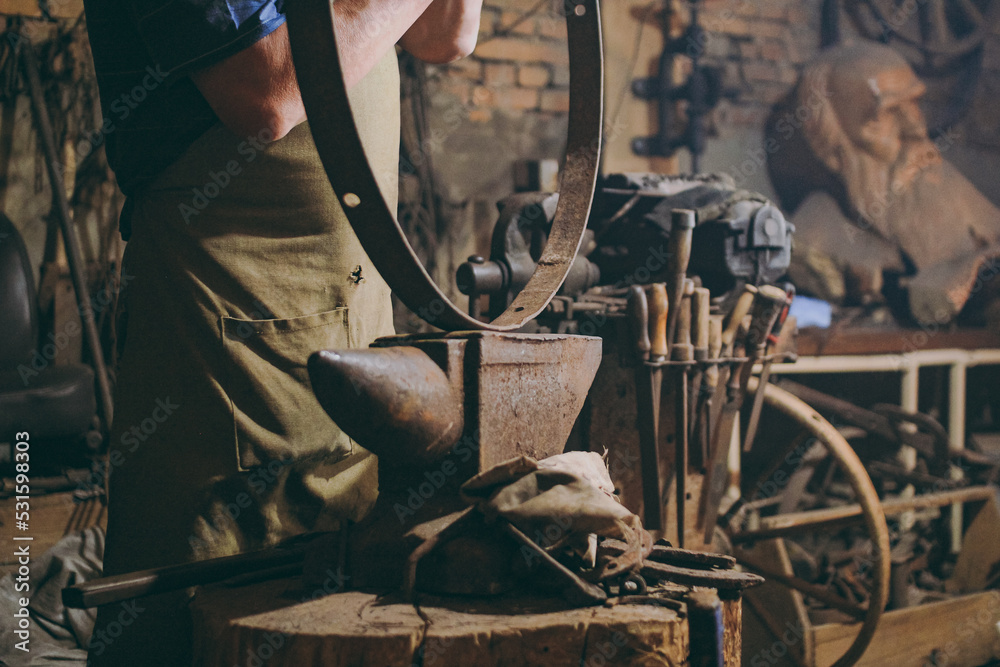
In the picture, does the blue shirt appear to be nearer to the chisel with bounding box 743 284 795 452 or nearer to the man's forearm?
the man's forearm

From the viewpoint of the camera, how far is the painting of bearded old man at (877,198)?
13.2 ft

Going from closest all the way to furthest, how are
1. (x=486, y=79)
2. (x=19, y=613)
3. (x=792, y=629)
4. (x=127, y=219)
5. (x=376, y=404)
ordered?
1. (x=376, y=404)
2. (x=127, y=219)
3. (x=19, y=613)
4. (x=792, y=629)
5. (x=486, y=79)

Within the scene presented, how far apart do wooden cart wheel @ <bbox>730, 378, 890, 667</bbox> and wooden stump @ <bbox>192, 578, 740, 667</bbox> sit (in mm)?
1561

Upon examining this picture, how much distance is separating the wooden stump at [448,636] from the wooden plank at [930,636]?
182cm

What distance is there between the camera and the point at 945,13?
15.5 feet

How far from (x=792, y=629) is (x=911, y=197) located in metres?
2.78

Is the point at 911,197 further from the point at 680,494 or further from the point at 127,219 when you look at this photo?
the point at 127,219

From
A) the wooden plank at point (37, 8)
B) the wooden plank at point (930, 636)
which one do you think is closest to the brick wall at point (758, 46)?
the wooden plank at point (930, 636)

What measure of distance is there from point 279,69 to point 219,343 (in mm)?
448

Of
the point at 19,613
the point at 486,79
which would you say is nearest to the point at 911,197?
the point at 486,79

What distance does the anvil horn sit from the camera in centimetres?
87

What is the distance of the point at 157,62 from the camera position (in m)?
1.04

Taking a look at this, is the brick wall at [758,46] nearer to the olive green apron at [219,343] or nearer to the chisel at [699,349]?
the chisel at [699,349]

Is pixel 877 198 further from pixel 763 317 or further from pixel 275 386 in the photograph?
pixel 275 386
